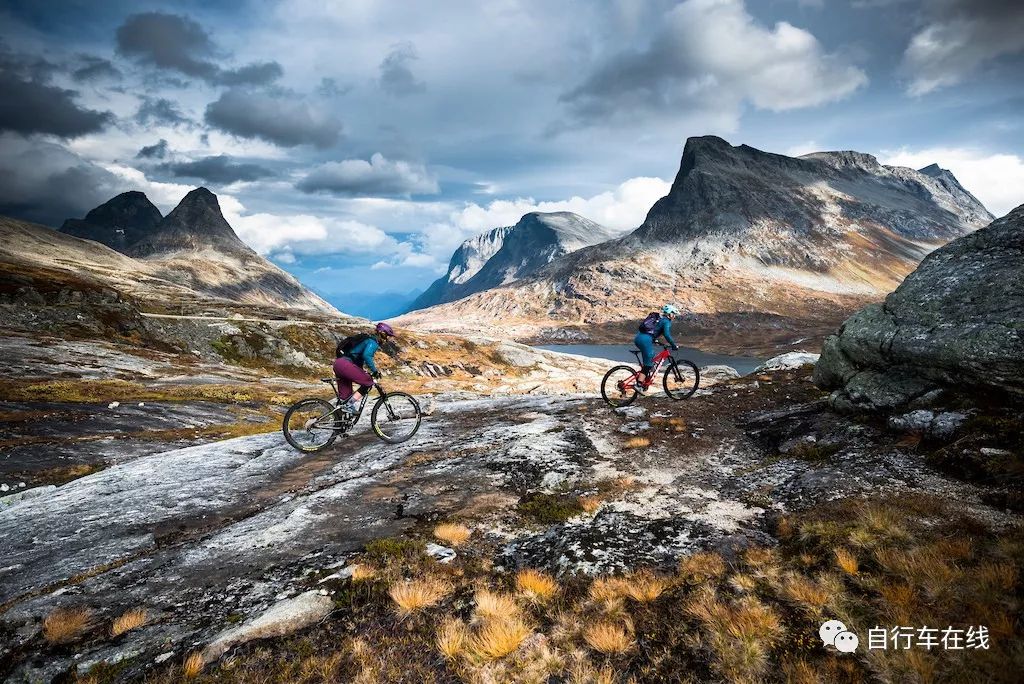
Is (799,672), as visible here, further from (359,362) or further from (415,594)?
(359,362)

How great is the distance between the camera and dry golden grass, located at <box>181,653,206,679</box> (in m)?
5.36

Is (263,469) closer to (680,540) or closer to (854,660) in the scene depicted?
(680,540)

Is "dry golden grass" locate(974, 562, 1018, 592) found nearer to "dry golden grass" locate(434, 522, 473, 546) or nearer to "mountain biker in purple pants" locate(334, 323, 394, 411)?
"dry golden grass" locate(434, 522, 473, 546)

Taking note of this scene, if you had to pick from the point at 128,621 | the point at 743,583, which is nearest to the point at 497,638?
the point at 743,583

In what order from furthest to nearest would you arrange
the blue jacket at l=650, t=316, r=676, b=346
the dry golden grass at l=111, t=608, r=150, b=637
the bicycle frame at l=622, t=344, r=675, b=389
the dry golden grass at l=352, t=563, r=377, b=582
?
the bicycle frame at l=622, t=344, r=675, b=389, the blue jacket at l=650, t=316, r=676, b=346, the dry golden grass at l=352, t=563, r=377, b=582, the dry golden grass at l=111, t=608, r=150, b=637

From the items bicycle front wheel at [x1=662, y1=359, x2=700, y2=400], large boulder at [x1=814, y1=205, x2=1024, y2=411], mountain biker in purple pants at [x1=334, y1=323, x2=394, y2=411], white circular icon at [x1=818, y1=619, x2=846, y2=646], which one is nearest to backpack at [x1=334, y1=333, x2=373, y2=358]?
mountain biker in purple pants at [x1=334, y1=323, x2=394, y2=411]

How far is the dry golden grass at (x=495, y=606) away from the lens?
20.7ft

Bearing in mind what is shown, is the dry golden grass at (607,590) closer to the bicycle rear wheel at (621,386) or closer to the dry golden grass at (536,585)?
the dry golden grass at (536,585)

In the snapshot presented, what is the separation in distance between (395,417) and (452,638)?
1204cm

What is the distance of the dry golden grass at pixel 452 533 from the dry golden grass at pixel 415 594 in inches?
64.5

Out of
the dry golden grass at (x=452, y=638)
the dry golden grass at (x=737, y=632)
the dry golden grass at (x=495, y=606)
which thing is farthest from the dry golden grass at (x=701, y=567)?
the dry golden grass at (x=452, y=638)

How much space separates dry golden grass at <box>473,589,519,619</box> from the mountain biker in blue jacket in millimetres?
12939

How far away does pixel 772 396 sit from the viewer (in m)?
18.7

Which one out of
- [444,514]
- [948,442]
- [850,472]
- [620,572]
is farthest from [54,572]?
[948,442]
